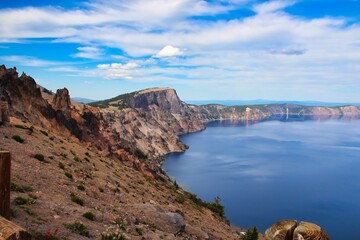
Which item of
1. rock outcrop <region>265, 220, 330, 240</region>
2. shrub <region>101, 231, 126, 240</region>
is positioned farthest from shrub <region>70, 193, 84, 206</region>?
rock outcrop <region>265, 220, 330, 240</region>

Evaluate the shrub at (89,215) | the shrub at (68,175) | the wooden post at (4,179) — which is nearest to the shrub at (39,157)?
the shrub at (68,175)

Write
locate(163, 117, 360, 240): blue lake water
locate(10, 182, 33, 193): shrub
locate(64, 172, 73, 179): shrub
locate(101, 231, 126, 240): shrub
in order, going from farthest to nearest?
locate(163, 117, 360, 240): blue lake water
locate(64, 172, 73, 179): shrub
locate(10, 182, 33, 193): shrub
locate(101, 231, 126, 240): shrub

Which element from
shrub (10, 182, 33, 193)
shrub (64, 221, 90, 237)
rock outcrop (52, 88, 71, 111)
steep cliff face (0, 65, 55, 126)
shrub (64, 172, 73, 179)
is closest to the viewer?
shrub (64, 221, 90, 237)

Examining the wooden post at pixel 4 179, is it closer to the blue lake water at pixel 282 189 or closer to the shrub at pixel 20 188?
the shrub at pixel 20 188

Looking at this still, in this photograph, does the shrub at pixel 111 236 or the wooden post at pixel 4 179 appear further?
the shrub at pixel 111 236

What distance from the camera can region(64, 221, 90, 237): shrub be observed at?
17125 millimetres

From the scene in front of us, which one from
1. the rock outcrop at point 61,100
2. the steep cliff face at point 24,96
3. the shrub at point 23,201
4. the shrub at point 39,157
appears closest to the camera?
the shrub at point 23,201

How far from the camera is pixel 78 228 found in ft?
57.1

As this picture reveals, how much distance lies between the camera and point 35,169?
26.7 meters

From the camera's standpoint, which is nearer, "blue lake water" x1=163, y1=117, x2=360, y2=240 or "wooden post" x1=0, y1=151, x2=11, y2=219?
"wooden post" x1=0, y1=151, x2=11, y2=219

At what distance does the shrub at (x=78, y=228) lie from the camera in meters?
17.1

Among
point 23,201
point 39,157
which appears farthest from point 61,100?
point 23,201

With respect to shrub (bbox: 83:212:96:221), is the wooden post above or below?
above

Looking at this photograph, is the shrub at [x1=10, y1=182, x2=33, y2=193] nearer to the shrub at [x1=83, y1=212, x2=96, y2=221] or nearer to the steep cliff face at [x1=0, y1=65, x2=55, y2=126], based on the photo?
the shrub at [x1=83, y1=212, x2=96, y2=221]
